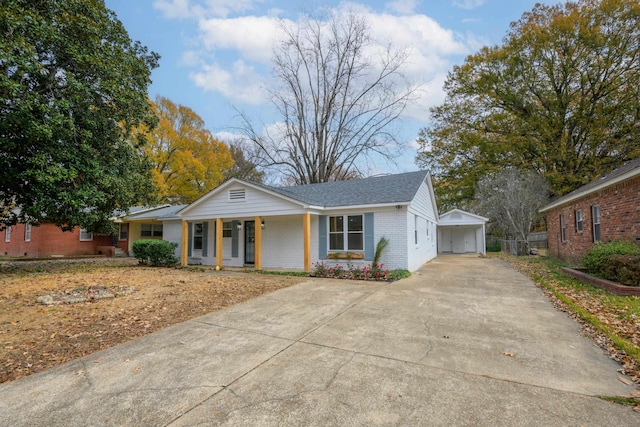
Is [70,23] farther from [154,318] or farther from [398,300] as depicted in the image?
[398,300]

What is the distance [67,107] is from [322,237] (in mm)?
9144

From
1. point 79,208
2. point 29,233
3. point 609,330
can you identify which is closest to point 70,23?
point 79,208

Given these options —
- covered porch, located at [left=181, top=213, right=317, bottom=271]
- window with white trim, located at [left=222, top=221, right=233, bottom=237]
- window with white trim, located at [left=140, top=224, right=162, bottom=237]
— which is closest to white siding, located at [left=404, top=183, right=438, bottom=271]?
covered porch, located at [left=181, top=213, right=317, bottom=271]

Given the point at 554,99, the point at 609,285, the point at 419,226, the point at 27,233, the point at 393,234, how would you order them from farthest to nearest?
the point at 554,99 → the point at 27,233 → the point at 419,226 → the point at 393,234 → the point at 609,285

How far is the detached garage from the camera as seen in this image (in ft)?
78.2

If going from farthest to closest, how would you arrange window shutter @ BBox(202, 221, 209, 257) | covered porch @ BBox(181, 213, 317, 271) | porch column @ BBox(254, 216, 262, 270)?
window shutter @ BBox(202, 221, 209, 257) < covered porch @ BBox(181, 213, 317, 271) < porch column @ BBox(254, 216, 262, 270)

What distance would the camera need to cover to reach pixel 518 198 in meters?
20.7

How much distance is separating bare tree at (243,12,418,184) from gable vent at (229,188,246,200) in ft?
50.1

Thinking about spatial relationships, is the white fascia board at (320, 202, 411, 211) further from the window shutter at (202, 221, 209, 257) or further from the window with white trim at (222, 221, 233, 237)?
the window shutter at (202, 221, 209, 257)

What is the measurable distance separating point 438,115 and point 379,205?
21142 millimetres

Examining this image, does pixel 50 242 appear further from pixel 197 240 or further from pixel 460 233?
pixel 460 233

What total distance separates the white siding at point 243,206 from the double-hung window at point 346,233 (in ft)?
5.26

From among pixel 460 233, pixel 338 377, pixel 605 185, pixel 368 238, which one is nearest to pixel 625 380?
pixel 338 377

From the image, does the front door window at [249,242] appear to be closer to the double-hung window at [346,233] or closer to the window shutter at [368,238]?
the double-hung window at [346,233]
